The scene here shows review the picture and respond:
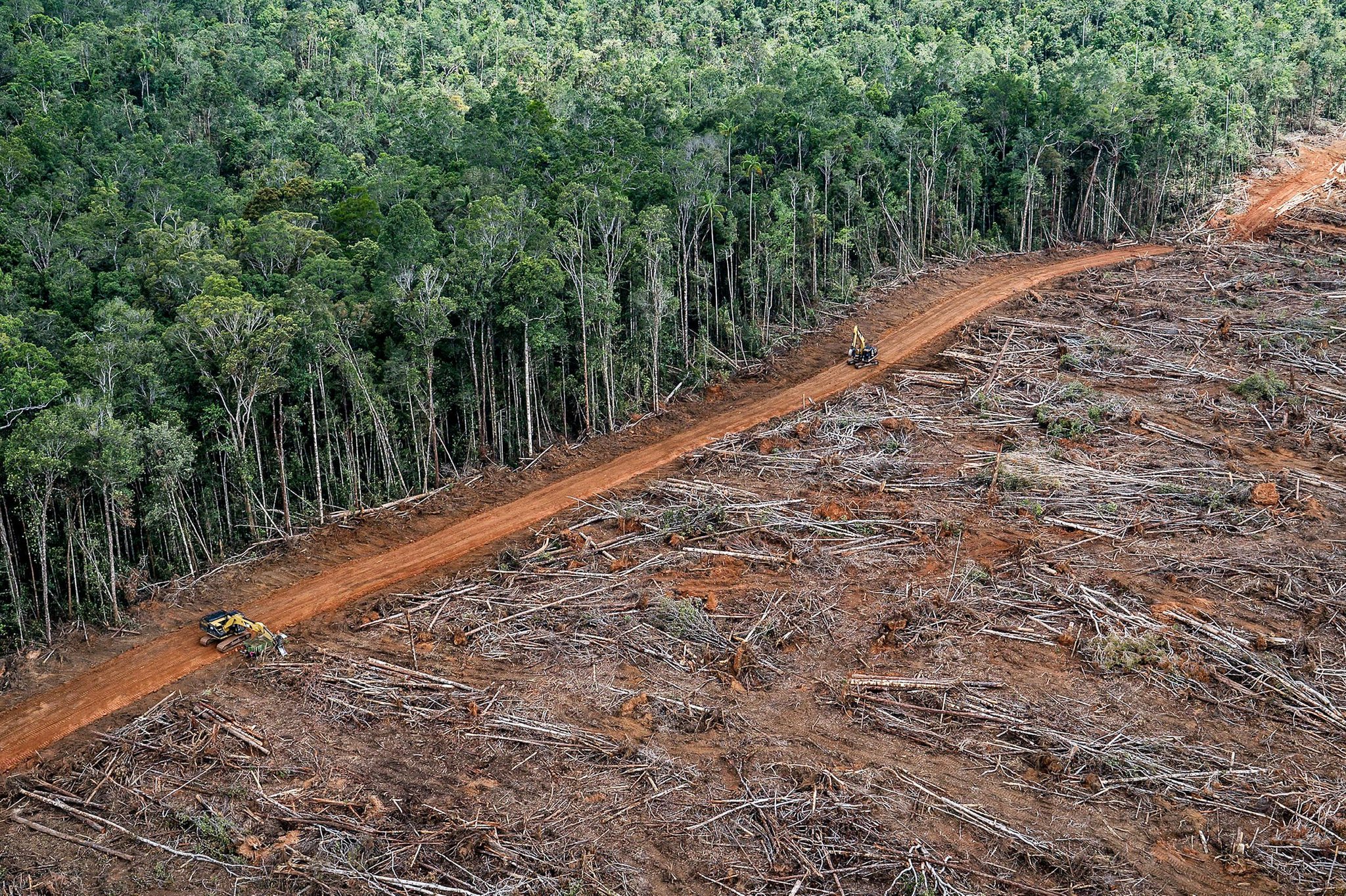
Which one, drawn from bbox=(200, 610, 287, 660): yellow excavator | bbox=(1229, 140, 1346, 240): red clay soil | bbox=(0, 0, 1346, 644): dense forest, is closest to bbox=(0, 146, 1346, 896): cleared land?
bbox=(200, 610, 287, 660): yellow excavator

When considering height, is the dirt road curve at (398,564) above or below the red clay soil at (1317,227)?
below

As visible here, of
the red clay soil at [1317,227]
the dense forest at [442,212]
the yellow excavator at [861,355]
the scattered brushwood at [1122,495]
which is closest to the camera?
the dense forest at [442,212]

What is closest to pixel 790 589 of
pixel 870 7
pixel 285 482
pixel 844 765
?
pixel 844 765

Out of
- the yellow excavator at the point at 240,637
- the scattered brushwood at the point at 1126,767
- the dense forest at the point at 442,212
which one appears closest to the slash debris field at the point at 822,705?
the scattered brushwood at the point at 1126,767

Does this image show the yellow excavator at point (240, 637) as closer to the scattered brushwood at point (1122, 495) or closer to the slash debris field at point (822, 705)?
the slash debris field at point (822, 705)

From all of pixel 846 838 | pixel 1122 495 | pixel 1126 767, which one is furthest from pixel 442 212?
pixel 1126 767

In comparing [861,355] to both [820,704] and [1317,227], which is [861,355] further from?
[1317,227]

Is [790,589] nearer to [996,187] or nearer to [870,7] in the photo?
[996,187]
